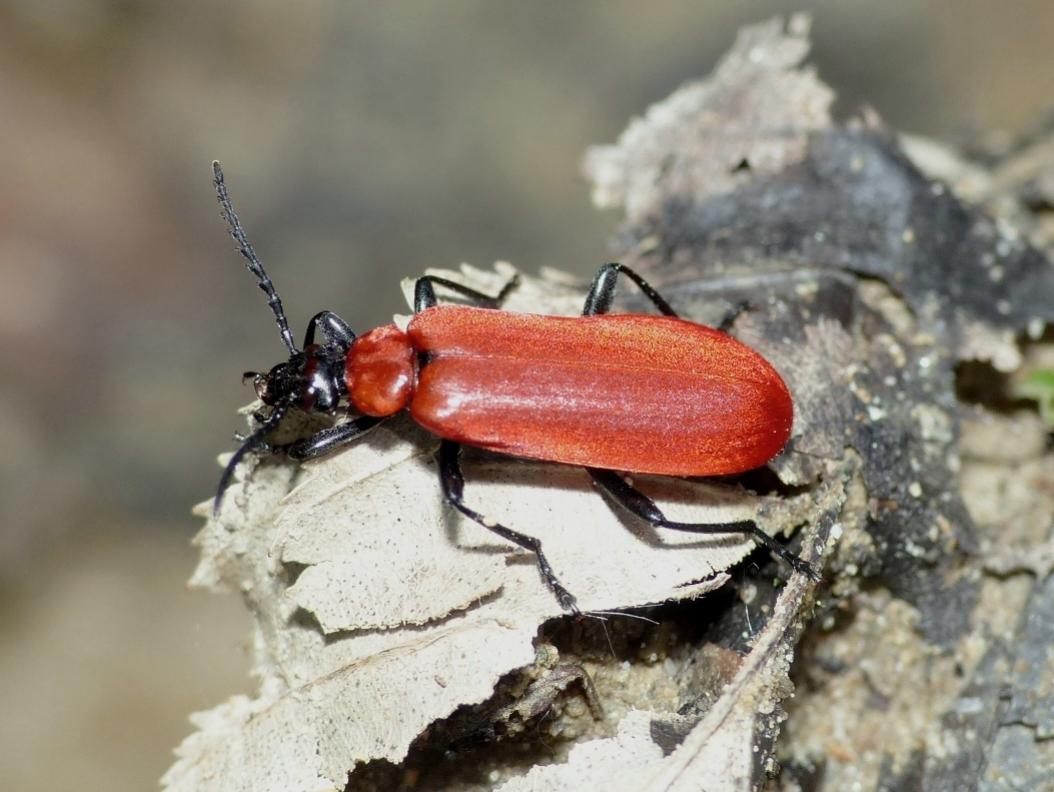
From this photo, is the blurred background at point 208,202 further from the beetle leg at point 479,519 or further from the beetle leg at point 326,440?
the beetle leg at point 479,519

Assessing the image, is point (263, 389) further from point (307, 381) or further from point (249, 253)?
point (249, 253)

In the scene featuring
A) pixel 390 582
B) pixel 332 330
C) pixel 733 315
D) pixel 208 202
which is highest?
pixel 208 202

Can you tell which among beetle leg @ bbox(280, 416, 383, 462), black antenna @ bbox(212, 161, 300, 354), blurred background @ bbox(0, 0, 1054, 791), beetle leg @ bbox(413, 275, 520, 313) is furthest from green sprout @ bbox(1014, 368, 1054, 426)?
black antenna @ bbox(212, 161, 300, 354)

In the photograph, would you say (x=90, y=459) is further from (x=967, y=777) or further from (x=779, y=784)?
(x=967, y=777)

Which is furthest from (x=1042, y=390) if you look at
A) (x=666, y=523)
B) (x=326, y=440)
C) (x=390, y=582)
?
(x=326, y=440)

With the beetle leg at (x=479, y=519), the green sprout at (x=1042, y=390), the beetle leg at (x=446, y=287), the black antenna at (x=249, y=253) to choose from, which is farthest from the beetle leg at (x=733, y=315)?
the black antenna at (x=249, y=253)

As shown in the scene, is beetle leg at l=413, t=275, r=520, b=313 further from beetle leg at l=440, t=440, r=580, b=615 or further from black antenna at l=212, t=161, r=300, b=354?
beetle leg at l=440, t=440, r=580, b=615
